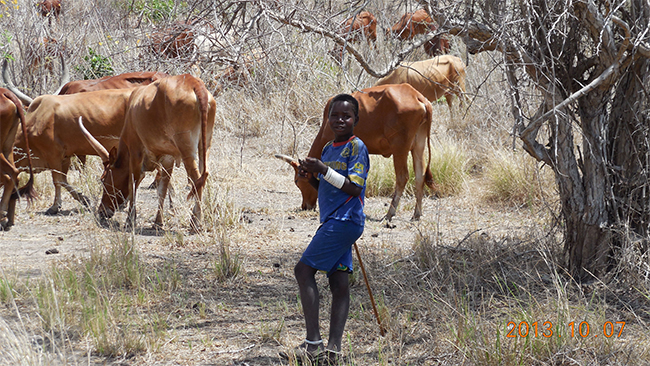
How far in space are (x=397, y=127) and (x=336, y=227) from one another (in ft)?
14.9

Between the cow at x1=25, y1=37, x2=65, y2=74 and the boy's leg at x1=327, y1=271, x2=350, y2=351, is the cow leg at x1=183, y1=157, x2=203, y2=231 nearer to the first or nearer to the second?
the boy's leg at x1=327, y1=271, x2=350, y2=351

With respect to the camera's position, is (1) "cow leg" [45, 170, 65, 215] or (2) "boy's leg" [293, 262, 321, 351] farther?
(1) "cow leg" [45, 170, 65, 215]

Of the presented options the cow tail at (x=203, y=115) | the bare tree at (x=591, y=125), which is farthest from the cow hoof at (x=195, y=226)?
the bare tree at (x=591, y=125)

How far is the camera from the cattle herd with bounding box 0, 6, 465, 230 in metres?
7.14

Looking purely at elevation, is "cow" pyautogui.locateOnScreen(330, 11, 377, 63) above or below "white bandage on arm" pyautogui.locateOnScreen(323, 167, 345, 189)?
above

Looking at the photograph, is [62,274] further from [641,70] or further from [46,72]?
[46,72]

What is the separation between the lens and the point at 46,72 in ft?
41.0

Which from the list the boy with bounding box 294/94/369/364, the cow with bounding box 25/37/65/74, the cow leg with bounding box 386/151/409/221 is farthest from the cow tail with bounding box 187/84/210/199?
the cow with bounding box 25/37/65/74

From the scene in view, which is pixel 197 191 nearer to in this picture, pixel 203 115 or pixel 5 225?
pixel 203 115

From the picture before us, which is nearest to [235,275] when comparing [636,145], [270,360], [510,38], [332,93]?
[270,360]

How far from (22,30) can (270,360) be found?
35.1 feet

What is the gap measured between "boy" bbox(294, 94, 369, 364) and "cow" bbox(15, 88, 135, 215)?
5921 millimetres
